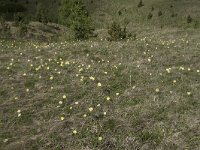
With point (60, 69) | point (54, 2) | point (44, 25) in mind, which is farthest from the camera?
point (54, 2)

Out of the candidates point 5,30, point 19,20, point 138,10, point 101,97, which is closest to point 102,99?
point 101,97

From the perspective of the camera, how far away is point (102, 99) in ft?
45.5

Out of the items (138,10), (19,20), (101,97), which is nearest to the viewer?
(101,97)

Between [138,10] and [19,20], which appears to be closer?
[19,20]

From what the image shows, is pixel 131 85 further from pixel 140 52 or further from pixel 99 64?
pixel 140 52

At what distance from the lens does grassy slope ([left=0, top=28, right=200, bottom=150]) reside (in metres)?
11.7

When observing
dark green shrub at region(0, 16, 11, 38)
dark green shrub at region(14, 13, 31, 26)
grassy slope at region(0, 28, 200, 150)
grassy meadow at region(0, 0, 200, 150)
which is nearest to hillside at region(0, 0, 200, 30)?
dark green shrub at region(14, 13, 31, 26)

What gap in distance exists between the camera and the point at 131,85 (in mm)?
14992

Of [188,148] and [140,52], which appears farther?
[140,52]

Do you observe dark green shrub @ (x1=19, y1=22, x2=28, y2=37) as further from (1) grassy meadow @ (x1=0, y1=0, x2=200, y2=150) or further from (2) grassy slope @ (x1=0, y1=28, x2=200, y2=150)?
(2) grassy slope @ (x1=0, y1=28, x2=200, y2=150)

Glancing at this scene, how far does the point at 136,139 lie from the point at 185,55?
28.6 ft

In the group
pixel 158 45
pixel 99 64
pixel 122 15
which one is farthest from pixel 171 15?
pixel 99 64

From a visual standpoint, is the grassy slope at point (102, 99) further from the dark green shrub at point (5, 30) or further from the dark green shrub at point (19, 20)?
the dark green shrub at point (19, 20)

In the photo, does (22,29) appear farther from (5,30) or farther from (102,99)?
(102,99)
